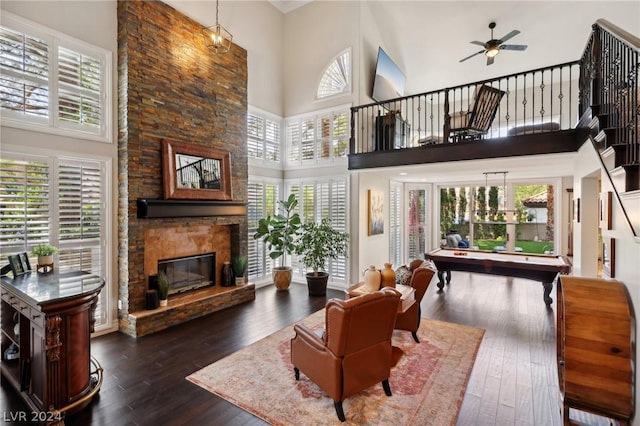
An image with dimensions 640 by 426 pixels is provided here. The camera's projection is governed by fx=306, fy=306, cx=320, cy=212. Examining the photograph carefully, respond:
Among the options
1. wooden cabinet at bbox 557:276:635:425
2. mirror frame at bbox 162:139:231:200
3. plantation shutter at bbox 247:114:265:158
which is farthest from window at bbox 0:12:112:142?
wooden cabinet at bbox 557:276:635:425

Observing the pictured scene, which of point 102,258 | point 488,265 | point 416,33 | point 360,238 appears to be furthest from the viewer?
point 416,33

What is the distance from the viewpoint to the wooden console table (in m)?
2.48

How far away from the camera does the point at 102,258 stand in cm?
440

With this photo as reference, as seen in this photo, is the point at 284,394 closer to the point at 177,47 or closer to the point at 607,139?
the point at 607,139

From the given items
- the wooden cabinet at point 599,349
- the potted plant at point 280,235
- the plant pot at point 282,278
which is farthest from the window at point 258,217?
the wooden cabinet at point 599,349

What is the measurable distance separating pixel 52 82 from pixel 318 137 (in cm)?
467

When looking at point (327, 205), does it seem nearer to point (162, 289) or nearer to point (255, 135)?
point (255, 135)

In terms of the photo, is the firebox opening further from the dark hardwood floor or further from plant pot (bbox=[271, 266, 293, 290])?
plant pot (bbox=[271, 266, 293, 290])

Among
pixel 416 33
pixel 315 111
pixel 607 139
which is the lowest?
pixel 607 139

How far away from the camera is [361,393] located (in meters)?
2.94

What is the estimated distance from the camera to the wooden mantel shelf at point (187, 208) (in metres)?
4.47

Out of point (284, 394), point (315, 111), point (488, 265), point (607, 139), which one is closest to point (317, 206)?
point (315, 111)

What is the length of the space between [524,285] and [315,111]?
6.20m

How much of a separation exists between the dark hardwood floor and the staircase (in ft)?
6.15
